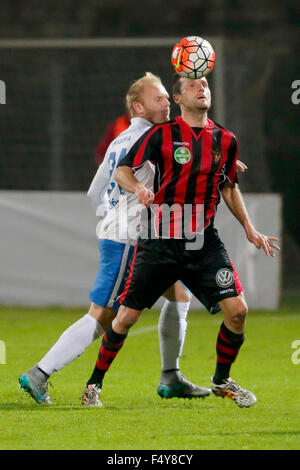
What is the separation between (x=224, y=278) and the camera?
Result: 20.7ft

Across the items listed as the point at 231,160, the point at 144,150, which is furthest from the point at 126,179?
the point at 231,160

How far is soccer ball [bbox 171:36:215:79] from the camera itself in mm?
6379

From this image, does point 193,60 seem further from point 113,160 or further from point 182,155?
point 113,160

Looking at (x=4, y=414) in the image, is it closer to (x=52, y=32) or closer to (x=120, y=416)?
(x=120, y=416)

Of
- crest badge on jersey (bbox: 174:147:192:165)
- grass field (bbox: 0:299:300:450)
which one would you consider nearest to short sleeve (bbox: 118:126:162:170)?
crest badge on jersey (bbox: 174:147:192:165)

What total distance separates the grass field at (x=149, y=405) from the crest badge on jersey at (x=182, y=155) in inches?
54.6

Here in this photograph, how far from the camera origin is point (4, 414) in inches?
243

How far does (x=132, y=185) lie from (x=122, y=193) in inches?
22.8

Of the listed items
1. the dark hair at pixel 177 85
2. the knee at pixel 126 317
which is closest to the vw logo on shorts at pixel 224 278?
the knee at pixel 126 317

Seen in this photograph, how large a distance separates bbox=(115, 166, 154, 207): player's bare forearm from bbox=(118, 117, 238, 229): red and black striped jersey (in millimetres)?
51

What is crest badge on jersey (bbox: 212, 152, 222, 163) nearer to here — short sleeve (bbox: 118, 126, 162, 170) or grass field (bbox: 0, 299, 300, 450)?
short sleeve (bbox: 118, 126, 162, 170)
